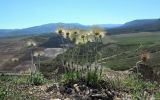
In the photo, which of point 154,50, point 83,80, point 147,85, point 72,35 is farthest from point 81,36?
point 154,50

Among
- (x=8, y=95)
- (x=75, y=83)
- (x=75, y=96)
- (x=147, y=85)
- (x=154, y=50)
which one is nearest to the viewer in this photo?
(x=8, y=95)

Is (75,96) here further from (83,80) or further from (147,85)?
(147,85)

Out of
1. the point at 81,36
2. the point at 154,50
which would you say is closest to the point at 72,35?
the point at 81,36

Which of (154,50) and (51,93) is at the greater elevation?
(51,93)

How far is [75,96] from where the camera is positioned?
12023 mm

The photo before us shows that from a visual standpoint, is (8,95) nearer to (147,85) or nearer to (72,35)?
(72,35)

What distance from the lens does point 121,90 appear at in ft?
43.7

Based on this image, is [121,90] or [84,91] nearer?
[84,91]

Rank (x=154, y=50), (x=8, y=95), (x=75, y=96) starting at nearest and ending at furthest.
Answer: (x=8, y=95), (x=75, y=96), (x=154, y=50)

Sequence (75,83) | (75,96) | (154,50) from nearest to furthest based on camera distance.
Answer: (75,96), (75,83), (154,50)

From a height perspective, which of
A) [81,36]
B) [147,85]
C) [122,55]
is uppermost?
[81,36]

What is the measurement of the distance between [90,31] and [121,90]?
2195 millimetres

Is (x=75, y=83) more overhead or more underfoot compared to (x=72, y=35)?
more underfoot

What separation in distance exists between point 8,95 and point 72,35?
3.02 m
